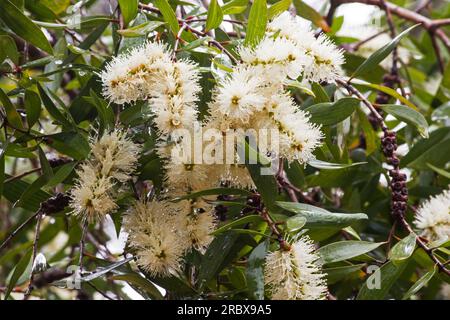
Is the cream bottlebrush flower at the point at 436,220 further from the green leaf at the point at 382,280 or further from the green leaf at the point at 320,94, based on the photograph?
the green leaf at the point at 320,94

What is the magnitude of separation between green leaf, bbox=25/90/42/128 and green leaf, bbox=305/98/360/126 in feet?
1.43

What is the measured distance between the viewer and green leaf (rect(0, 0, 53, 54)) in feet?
3.63

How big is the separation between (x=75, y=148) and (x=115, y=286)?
65cm

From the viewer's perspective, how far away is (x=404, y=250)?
102cm

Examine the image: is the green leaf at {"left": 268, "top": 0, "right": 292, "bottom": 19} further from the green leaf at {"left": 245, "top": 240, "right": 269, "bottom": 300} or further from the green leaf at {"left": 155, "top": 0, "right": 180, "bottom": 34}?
the green leaf at {"left": 245, "top": 240, "right": 269, "bottom": 300}

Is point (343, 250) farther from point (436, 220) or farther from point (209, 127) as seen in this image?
point (209, 127)

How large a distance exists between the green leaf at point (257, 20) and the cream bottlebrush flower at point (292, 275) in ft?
1.02

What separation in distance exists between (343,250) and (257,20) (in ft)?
1.23

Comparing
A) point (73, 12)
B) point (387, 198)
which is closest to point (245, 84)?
point (73, 12)

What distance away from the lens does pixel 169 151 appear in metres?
0.97

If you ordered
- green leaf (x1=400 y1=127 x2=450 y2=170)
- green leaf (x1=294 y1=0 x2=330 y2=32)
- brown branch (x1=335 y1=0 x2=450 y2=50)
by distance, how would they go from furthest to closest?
brown branch (x1=335 y1=0 x2=450 y2=50)
green leaf (x1=294 y1=0 x2=330 y2=32)
green leaf (x1=400 y1=127 x2=450 y2=170)

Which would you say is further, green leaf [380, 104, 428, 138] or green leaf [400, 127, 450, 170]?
green leaf [400, 127, 450, 170]

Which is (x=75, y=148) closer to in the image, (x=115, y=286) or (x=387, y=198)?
(x=115, y=286)

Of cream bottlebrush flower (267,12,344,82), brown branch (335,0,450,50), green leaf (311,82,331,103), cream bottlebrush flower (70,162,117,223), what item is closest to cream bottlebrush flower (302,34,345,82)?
cream bottlebrush flower (267,12,344,82)
